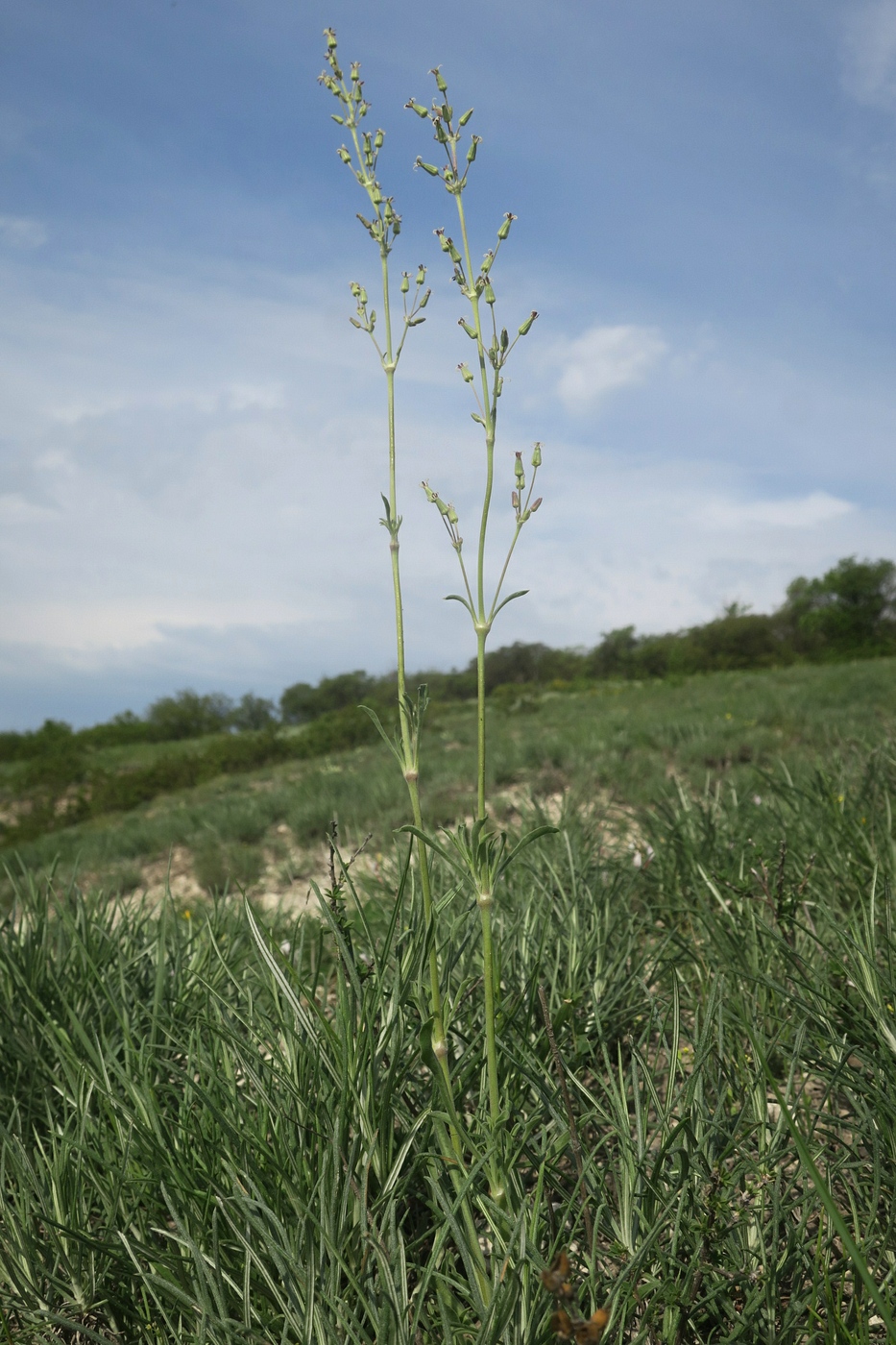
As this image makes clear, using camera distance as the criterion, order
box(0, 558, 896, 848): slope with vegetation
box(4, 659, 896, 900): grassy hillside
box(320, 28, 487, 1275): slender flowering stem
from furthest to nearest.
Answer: box(0, 558, 896, 848): slope with vegetation < box(4, 659, 896, 900): grassy hillside < box(320, 28, 487, 1275): slender flowering stem

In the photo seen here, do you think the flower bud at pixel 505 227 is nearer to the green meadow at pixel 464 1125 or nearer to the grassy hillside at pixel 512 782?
the green meadow at pixel 464 1125

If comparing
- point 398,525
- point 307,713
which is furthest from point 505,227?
point 307,713

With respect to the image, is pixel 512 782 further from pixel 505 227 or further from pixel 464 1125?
pixel 505 227

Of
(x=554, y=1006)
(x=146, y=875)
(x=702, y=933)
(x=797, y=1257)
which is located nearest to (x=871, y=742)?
(x=702, y=933)

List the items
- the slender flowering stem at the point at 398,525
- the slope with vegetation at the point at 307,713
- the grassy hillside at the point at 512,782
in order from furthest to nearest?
the slope with vegetation at the point at 307,713 → the grassy hillside at the point at 512,782 → the slender flowering stem at the point at 398,525

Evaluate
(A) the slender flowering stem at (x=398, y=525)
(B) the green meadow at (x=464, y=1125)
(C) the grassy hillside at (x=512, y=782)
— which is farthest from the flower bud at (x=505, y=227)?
(C) the grassy hillside at (x=512, y=782)

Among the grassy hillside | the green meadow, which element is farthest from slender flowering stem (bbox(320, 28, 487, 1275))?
the grassy hillside

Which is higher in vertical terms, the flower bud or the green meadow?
the flower bud

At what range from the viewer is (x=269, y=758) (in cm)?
1612

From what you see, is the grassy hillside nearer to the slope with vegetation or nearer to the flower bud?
the slope with vegetation

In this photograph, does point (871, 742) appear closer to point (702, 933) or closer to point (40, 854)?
point (702, 933)

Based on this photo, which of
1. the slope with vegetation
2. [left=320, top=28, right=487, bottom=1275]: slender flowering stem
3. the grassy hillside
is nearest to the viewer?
[left=320, top=28, right=487, bottom=1275]: slender flowering stem

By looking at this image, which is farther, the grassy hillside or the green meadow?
the grassy hillside

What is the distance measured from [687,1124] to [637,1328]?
12.7 inches
